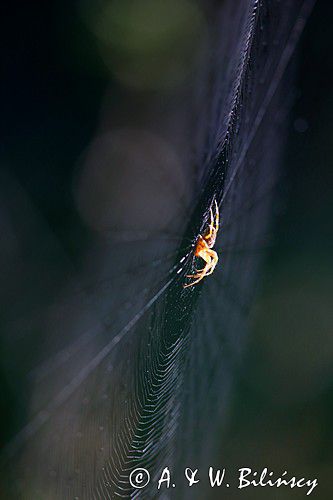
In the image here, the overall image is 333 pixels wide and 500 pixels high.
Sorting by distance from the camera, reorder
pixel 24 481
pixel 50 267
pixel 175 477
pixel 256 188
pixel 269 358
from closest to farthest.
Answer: pixel 24 481 < pixel 50 267 < pixel 175 477 < pixel 256 188 < pixel 269 358

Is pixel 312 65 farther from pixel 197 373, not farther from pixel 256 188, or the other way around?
pixel 197 373

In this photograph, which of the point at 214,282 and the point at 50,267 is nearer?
the point at 50,267

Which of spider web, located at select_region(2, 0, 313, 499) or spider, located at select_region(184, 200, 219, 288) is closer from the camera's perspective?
spider web, located at select_region(2, 0, 313, 499)

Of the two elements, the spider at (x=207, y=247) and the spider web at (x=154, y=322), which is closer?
the spider web at (x=154, y=322)

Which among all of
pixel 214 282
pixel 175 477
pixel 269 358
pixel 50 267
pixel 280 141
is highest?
pixel 280 141

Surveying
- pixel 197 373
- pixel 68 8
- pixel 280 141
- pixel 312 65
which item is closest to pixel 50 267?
pixel 68 8

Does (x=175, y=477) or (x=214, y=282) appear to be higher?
(x=214, y=282)

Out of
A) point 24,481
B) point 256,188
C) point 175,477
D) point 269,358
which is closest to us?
point 24,481
